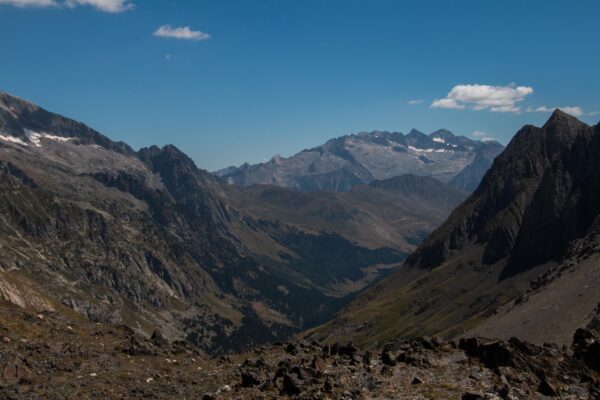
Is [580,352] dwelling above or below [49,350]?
below

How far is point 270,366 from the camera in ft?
166

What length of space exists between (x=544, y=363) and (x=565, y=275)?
124 metres

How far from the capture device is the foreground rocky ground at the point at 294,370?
4031cm

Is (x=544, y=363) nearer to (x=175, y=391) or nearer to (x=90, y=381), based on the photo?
(x=175, y=391)

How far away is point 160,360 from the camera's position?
179ft

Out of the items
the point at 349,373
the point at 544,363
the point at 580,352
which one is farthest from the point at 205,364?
the point at 580,352

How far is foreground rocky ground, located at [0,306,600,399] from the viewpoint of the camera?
4031 cm

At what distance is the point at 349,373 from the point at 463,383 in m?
8.47

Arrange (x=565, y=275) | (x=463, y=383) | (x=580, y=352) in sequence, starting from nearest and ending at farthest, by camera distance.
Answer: (x=463, y=383)
(x=580, y=352)
(x=565, y=275)

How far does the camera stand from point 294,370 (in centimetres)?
4394

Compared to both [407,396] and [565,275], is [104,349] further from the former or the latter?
[565,275]

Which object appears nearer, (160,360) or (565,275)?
(160,360)

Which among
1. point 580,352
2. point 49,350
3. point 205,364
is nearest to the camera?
point 49,350

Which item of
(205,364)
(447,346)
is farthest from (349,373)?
(205,364)
